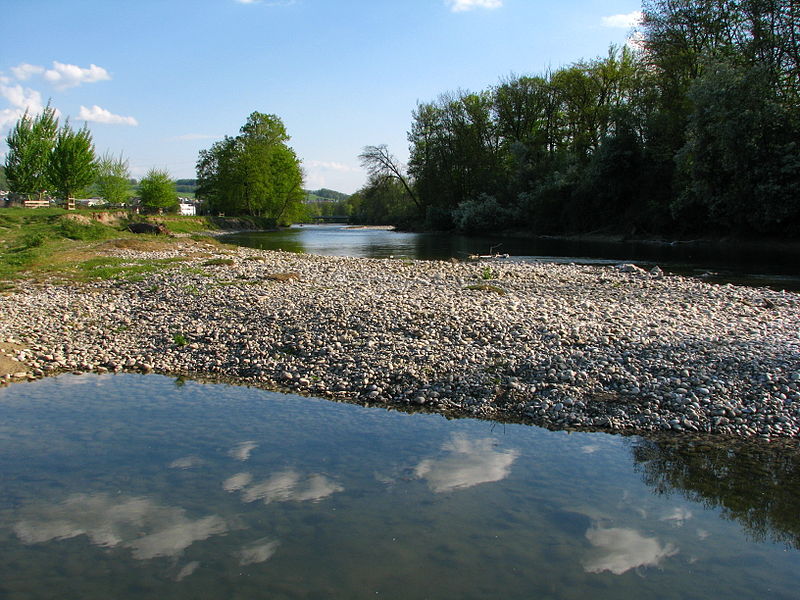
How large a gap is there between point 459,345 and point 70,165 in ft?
197

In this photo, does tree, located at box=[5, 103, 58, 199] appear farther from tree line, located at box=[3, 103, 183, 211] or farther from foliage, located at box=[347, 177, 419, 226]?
foliage, located at box=[347, 177, 419, 226]

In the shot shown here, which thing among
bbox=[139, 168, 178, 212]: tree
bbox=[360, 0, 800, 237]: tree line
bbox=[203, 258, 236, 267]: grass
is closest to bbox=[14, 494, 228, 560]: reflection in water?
bbox=[203, 258, 236, 267]: grass

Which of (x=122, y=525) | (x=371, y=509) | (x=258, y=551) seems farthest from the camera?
(x=371, y=509)

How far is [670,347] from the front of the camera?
11883 millimetres

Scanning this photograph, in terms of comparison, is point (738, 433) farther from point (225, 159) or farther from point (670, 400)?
point (225, 159)

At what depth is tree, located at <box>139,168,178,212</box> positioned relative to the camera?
8281cm

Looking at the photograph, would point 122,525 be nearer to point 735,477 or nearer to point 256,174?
point 735,477

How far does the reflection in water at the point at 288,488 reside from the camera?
22.9 ft

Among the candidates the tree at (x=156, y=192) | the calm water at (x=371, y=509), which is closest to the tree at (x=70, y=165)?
the tree at (x=156, y=192)

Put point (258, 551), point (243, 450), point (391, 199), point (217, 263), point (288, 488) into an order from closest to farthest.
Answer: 1. point (258, 551)
2. point (288, 488)
3. point (243, 450)
4. point (217, 263)
5. point (391, 199)

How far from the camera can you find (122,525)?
634 centimetres

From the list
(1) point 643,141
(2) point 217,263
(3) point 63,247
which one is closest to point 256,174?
(1) point 643,141

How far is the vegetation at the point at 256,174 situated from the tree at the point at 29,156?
103ft

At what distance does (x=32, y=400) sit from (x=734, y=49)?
165 ft
